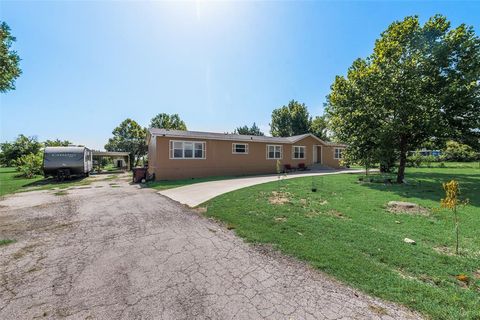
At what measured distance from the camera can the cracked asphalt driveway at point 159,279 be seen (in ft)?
8.06

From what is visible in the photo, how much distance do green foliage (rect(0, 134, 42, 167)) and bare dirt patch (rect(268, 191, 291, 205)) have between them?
114ft

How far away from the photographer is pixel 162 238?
4.77 meters

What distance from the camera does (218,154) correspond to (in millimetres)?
18078

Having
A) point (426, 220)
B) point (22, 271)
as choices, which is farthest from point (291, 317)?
point (426, 220)

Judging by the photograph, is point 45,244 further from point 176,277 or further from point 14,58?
point 14,58

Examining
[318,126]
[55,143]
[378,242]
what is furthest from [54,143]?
[318,126]

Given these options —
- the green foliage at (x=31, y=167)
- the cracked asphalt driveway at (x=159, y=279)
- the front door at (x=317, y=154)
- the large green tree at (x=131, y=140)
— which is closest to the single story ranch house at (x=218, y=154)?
the front door at (x=317, y=154)

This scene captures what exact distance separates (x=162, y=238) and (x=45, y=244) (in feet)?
7.30

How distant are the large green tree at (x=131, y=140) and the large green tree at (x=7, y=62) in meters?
24.4

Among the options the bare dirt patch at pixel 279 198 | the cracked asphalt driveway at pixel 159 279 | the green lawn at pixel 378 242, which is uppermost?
the bare dirt patch at pixel 279 198

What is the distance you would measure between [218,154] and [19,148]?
2955cm

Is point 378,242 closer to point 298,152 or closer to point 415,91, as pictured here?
point 415,91

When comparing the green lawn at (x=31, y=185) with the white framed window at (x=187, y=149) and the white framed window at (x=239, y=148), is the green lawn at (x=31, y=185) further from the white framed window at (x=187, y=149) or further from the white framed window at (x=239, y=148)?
the white framed window at (x=239, y=148)

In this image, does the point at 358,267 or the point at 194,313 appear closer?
the point at 194,313
